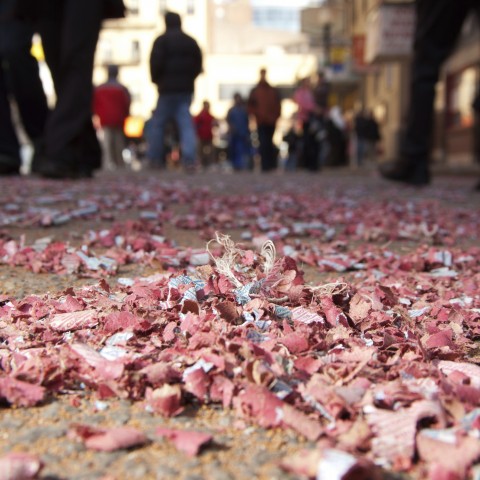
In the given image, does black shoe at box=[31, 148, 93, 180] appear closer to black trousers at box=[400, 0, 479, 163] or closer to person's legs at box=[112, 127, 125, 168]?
black trousers at box=[400, 0, 479, 163]

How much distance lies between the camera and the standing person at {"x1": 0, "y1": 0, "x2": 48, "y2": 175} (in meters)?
6.84

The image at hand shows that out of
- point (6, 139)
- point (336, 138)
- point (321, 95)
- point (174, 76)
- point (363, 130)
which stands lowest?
point (336, 138)

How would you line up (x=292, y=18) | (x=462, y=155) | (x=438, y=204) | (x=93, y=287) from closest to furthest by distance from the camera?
(x=93, y=287), (x=438, y=204), (x=462, y=155), (x=292, y=18)

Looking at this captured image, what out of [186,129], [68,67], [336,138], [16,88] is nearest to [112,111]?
[186,129]

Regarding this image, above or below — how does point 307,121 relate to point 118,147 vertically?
above

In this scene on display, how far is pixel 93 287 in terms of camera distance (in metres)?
2.25

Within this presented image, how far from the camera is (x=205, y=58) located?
196 ft

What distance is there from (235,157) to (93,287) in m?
Answer: 15.9

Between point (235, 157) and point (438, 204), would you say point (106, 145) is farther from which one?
point (438, 204)

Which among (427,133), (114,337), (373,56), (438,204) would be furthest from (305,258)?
(373,56)

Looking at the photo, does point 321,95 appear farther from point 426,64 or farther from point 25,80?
point 25,80

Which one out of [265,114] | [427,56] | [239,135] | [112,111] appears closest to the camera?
[427,56]

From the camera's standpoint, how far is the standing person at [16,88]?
6.84 metres

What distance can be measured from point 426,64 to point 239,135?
37.2ft
